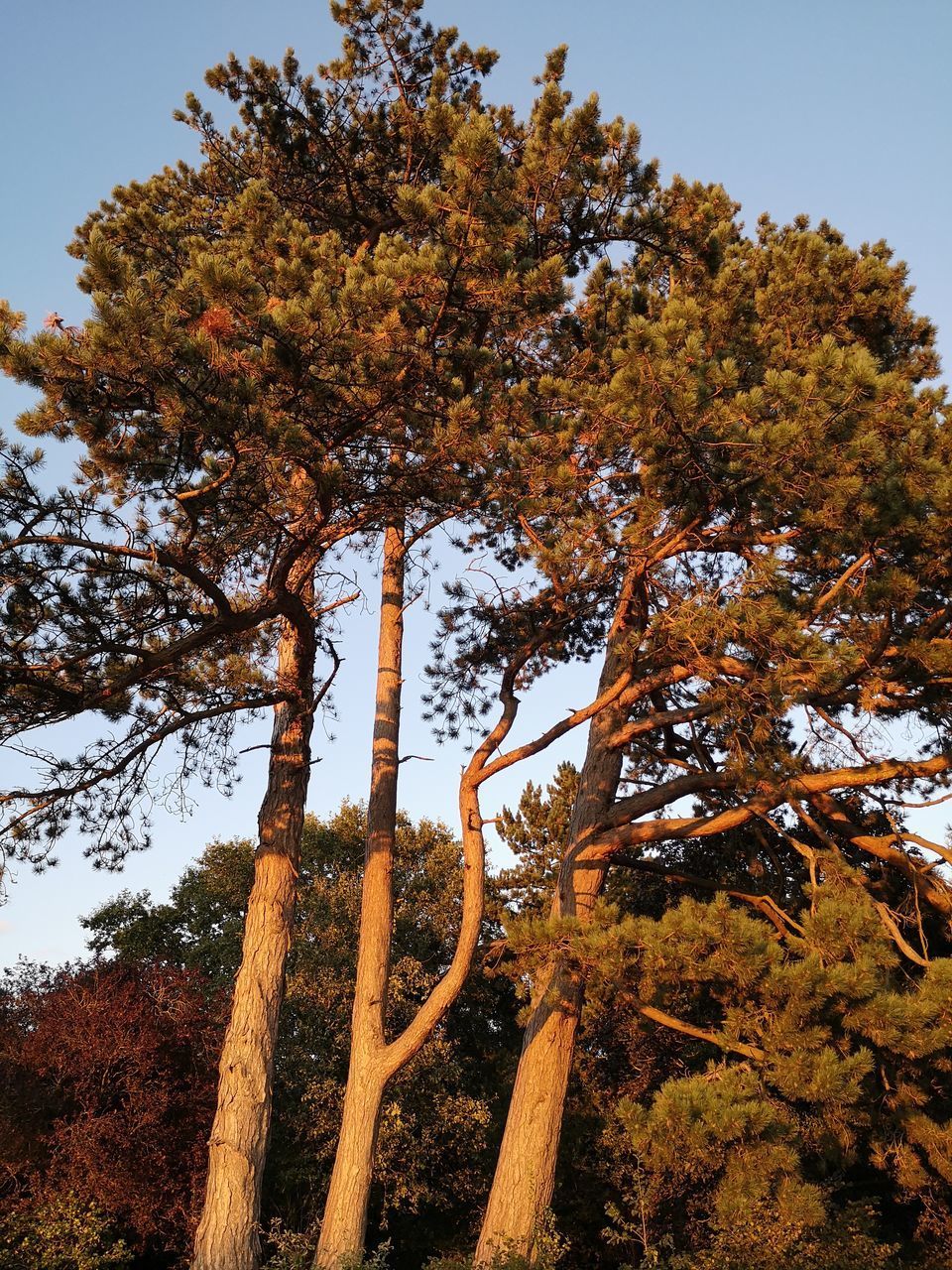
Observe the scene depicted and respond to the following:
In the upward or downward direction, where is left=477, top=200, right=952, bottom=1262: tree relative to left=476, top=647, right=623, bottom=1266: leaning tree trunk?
upward

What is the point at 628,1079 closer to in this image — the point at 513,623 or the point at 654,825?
the point at 654,825

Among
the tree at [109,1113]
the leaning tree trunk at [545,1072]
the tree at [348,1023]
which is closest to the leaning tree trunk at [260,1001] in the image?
the leaning tree trunk at [545,1072]

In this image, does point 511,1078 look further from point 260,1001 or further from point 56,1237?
point 260,1001

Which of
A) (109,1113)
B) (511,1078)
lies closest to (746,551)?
(109,1113)

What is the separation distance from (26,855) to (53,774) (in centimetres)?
80

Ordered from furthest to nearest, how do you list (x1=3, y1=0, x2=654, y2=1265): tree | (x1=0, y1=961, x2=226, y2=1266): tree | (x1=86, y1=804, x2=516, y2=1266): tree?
(x1=86, y1=804, x2=516, y2=1266): tree → (x1=0, y1=961, x2=226, y2=1266): tree → (x1=3, y1=0, x2=654, y2=1265): tree

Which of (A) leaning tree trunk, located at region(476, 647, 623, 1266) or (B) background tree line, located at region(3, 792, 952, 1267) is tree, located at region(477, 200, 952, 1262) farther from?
(B) background tree line, located at region(3, 792, 952, 1267)

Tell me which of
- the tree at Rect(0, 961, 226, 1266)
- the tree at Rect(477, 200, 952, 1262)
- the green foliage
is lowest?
the green foliage

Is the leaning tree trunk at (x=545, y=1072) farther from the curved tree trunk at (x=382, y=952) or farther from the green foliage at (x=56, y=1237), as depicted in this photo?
the green foliage at (x=56, y=1237)

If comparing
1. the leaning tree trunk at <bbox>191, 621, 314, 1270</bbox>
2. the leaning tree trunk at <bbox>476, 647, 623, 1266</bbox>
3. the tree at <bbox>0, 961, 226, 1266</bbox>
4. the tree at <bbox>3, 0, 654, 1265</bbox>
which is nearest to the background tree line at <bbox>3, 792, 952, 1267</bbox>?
the tree at <bbox>0, 961, 226, 1266</bbox>

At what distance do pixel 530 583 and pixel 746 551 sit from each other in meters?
2.44

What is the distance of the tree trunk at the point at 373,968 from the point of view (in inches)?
284

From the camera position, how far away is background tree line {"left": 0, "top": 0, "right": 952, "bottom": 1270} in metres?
5.50

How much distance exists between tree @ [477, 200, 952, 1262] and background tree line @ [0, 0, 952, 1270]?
4 centimetres
